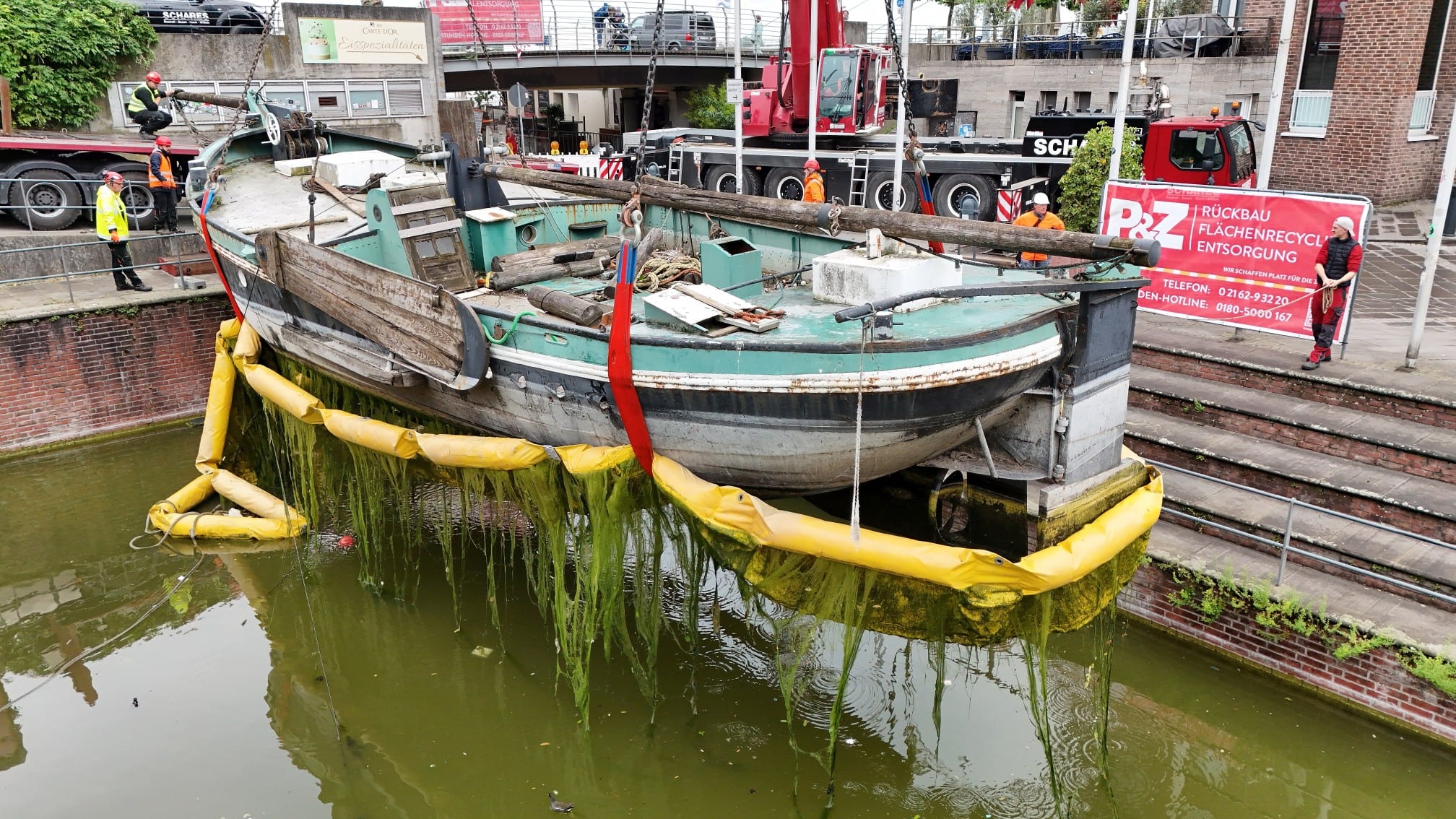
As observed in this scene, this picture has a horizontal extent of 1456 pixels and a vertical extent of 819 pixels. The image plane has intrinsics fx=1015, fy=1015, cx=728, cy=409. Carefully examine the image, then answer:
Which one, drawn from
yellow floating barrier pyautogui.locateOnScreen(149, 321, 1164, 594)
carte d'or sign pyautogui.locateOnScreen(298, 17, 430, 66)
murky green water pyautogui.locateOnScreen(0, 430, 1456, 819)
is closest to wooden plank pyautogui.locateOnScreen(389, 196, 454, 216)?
yellow floating barrier pyautogui.locateOnScreen(149, 321, 1164, 594)

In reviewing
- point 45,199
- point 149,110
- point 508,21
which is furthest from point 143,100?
point 508,21

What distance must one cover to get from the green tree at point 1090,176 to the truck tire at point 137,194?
1209cm

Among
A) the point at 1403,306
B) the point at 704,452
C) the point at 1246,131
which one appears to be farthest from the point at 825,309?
the point at 1246,131

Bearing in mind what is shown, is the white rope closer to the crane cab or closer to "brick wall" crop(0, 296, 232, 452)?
"brick wall" crop(0, 296, 232, 452)

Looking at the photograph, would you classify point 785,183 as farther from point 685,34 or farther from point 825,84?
point 685,34

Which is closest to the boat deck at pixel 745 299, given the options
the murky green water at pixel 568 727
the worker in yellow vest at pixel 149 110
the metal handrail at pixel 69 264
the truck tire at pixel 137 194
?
the murky green water at pixel 568 727

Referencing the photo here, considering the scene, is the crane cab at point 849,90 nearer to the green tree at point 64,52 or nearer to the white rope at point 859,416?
the green tree at point 64,52

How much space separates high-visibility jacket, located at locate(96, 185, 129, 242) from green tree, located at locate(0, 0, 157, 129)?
20.9 ft

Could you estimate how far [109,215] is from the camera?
38.7ft

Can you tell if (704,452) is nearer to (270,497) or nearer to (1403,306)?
(270,497)

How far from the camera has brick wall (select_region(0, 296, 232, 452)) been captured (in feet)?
35.7

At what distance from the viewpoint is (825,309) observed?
636 cm

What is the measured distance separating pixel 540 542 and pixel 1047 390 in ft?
11.0

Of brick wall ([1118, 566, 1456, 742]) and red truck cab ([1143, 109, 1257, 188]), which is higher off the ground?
red truck cab ([1143, 109, 1257, 188])
